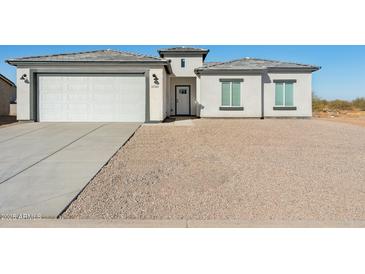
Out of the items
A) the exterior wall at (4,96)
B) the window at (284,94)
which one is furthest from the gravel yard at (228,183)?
the exterior wall at (4,96)

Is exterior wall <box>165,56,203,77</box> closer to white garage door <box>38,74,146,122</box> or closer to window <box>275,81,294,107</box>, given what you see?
window <box>275,81,294,107</box>

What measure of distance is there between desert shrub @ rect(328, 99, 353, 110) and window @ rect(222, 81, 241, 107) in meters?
25.0

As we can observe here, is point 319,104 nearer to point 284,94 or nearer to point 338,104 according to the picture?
point 338,104

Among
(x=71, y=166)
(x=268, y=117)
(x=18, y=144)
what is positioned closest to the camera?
(x=71, y=166)

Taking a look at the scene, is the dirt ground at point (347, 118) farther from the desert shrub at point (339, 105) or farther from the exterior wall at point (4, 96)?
the exterior wall at point (4, 96)

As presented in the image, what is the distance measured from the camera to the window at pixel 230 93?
20.0 meters

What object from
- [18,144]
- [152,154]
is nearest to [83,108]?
[18,144]

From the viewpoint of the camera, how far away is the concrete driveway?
4.91 metres

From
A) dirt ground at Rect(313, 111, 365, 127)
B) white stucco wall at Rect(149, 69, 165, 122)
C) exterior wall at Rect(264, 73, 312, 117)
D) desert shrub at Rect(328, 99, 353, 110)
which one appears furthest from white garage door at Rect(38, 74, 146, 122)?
desert shrub at Rect(328, 99, 353, 110)

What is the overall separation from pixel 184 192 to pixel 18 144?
6950 millimetres

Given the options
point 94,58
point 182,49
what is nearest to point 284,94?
point 182,49

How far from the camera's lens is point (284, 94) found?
2075cm

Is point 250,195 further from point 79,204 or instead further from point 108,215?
point 79,204

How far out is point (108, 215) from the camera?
14.7 feet
